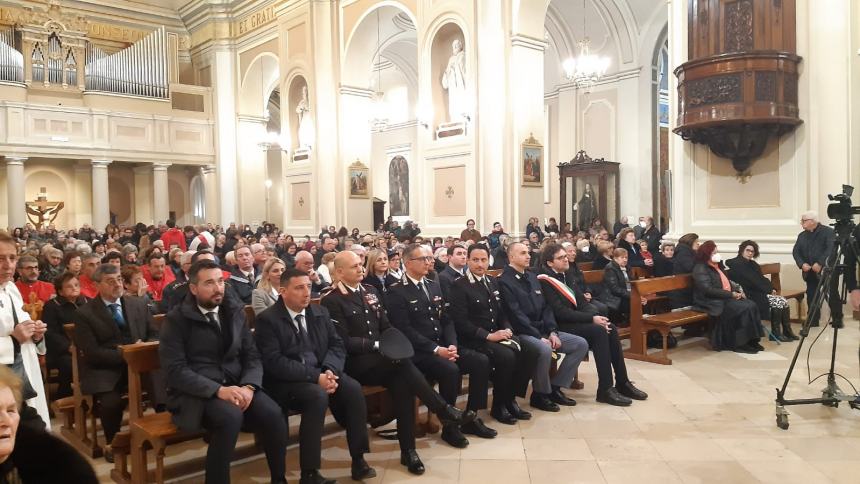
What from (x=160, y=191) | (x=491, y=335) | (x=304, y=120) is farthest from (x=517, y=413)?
(x=160, y=191)

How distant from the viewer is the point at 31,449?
1.42 metres

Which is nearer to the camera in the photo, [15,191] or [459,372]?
[459,372]

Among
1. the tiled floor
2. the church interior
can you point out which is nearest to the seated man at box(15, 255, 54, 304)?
the church interior

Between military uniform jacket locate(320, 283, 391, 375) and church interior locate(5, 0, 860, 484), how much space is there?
0.61 m

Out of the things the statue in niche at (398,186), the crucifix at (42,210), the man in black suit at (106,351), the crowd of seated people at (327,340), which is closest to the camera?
the crowd of seated people at (327,340)

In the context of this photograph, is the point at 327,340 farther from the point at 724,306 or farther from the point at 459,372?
the point at 724,306

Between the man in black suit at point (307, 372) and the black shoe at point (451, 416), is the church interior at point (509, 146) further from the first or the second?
the man in black suit at point (307, 372)

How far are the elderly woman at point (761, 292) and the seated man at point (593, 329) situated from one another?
2901 mm

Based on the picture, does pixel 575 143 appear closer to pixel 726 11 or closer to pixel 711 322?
pixel 726 11

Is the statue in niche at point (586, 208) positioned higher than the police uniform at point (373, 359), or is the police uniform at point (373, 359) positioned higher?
the statue in niche at point (586, 208)

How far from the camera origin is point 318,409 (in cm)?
349

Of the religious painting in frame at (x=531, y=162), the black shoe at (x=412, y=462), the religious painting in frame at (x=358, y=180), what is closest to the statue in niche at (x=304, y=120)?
the religious painting in frame at (x=358, y=180)

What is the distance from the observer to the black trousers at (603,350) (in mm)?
5023

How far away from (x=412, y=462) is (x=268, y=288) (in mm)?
1863
